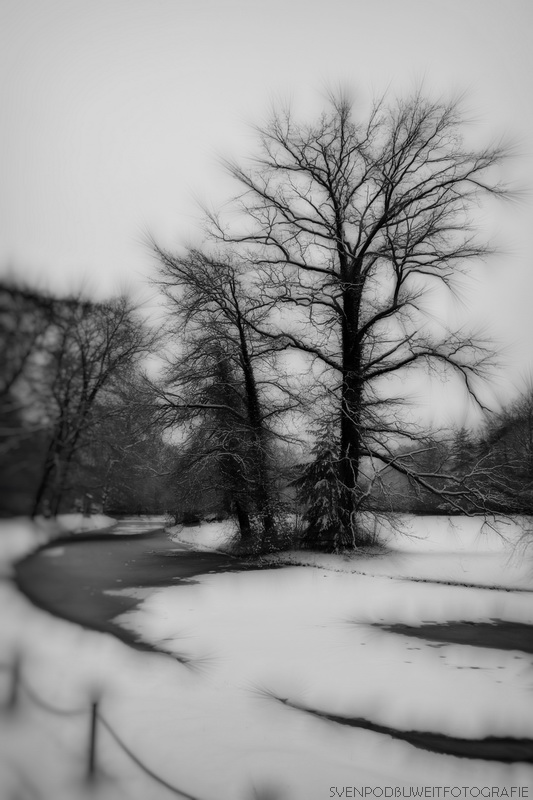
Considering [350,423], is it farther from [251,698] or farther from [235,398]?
[251,698]

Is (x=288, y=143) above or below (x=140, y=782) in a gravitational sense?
above

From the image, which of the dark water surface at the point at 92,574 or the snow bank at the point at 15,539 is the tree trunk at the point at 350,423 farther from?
the snow bank at the point at 15,539

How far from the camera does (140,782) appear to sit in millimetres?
1182

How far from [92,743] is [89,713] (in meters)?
0.07

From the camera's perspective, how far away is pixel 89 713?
120 cm

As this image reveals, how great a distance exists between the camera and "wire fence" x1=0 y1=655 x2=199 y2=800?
1.07m

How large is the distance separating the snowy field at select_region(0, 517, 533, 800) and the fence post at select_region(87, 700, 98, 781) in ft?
0.05

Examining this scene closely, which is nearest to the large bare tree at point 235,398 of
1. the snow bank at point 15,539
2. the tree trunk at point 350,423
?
the tree trunk at point 350,423

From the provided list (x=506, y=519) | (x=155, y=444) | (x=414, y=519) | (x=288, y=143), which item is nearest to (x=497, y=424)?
(x=506, y=519)

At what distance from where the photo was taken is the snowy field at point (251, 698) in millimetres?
1140

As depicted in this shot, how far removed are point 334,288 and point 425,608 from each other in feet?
18.6

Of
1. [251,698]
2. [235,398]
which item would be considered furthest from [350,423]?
[251,698]

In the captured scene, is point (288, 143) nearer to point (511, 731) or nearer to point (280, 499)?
point (280, 499)

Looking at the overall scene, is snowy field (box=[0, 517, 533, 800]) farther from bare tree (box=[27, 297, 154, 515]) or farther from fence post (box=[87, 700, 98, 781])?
bare tree (box=[27, 297, 154, 515])
